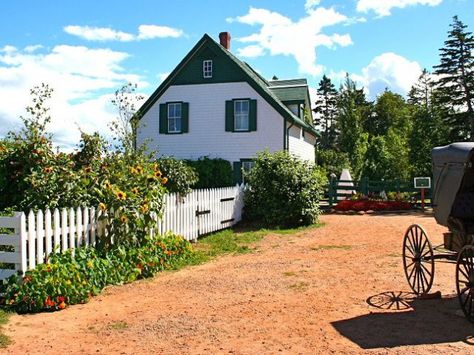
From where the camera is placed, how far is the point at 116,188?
8.38 metres

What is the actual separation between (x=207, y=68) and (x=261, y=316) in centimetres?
1908

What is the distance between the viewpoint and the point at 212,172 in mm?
20938

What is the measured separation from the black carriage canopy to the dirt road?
1.26 m

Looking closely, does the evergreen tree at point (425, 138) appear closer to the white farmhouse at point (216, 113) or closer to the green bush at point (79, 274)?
the white farmhouse at point (216, 113)

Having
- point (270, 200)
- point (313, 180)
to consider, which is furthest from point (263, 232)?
point (313, 180)

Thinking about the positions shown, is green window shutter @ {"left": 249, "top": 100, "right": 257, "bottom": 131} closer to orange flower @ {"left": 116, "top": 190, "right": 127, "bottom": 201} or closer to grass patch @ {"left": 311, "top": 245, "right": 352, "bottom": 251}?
grass patch @ {"left": 311, "top": 245, "right": 352, "bottom": 251}

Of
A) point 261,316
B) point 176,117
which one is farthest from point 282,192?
point 176,117

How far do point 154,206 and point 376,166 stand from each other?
2814 centimetres

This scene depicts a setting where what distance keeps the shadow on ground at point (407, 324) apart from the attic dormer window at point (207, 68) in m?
18.4

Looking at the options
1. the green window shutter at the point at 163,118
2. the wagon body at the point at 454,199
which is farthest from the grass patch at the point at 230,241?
the green window shutter at the point at 163,118

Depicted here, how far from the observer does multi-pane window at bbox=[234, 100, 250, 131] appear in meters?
22.5

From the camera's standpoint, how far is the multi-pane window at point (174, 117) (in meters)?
23.7

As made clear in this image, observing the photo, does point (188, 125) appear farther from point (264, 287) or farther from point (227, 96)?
point (264, 287)

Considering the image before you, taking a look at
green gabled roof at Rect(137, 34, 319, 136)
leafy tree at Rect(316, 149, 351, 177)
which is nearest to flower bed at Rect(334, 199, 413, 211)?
green gabled roof at Rect(137, 34, 319, 136)
